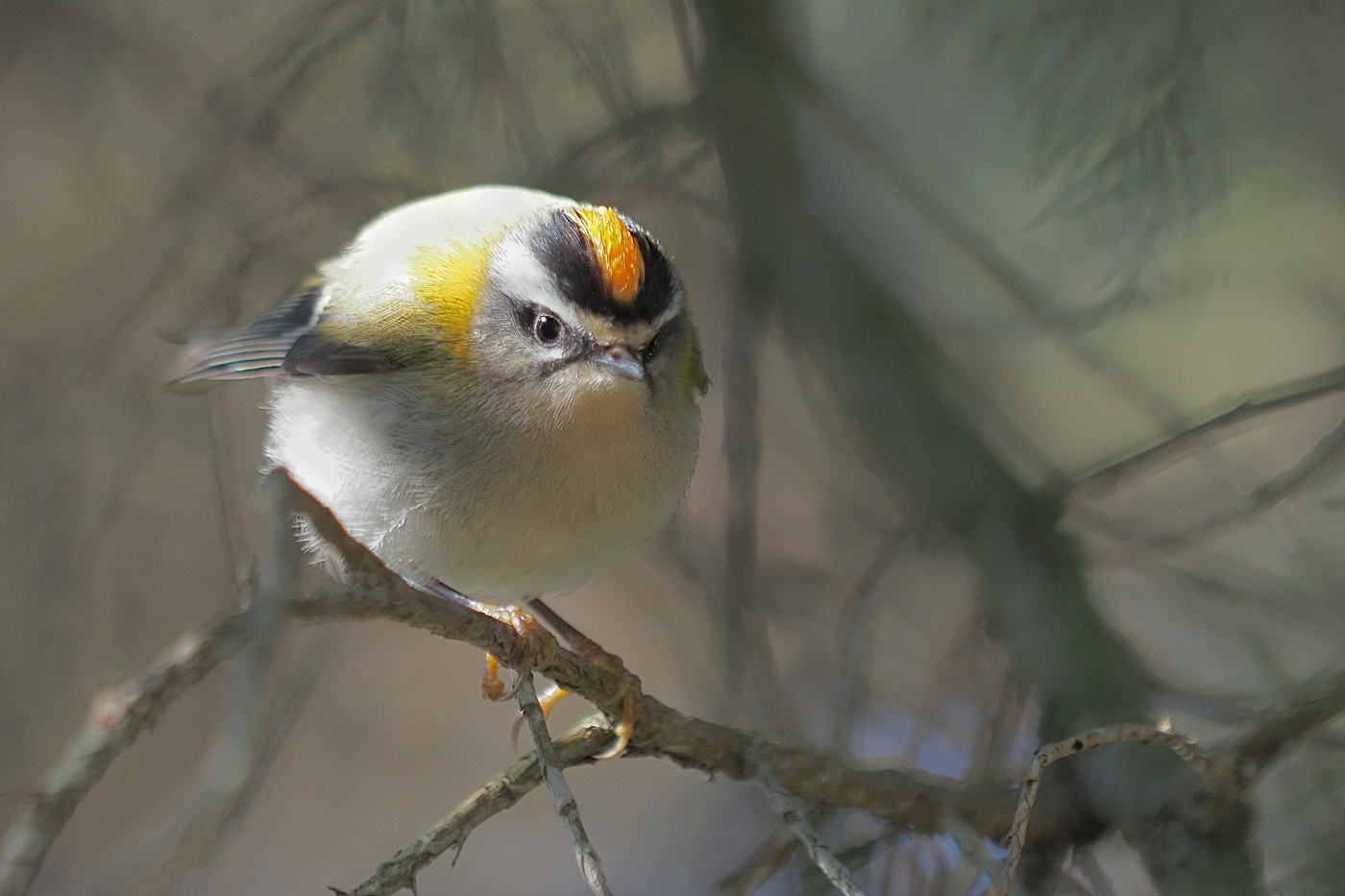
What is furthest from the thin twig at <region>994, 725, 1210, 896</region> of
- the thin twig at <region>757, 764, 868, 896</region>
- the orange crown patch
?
the orange crown patch

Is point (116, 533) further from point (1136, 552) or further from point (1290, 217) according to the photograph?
point (1290, 217)

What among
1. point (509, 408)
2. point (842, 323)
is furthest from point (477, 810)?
point (842, 323)

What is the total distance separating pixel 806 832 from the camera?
1.21 meters

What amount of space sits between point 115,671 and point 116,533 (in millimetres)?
383

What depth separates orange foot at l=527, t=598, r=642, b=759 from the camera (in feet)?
4.53

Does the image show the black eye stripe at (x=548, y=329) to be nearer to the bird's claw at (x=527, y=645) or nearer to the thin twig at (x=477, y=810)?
the bird's claw at (x=527, y=645)

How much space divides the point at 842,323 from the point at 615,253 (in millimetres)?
543

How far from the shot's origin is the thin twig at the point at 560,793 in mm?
1012

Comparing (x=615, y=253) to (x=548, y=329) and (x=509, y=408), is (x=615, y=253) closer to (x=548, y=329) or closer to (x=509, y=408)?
(x=548, y=329)

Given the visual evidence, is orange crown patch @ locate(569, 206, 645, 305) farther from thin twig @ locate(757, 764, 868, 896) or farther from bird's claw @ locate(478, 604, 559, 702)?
thin twig @ locate(757, 764, 868, 896)

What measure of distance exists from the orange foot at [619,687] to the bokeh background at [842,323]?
0.66 ft

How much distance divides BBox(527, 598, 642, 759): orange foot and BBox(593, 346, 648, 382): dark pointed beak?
37cm

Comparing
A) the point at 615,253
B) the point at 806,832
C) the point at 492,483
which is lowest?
the point at 806,832

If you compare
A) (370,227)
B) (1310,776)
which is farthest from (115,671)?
(1310,776)
